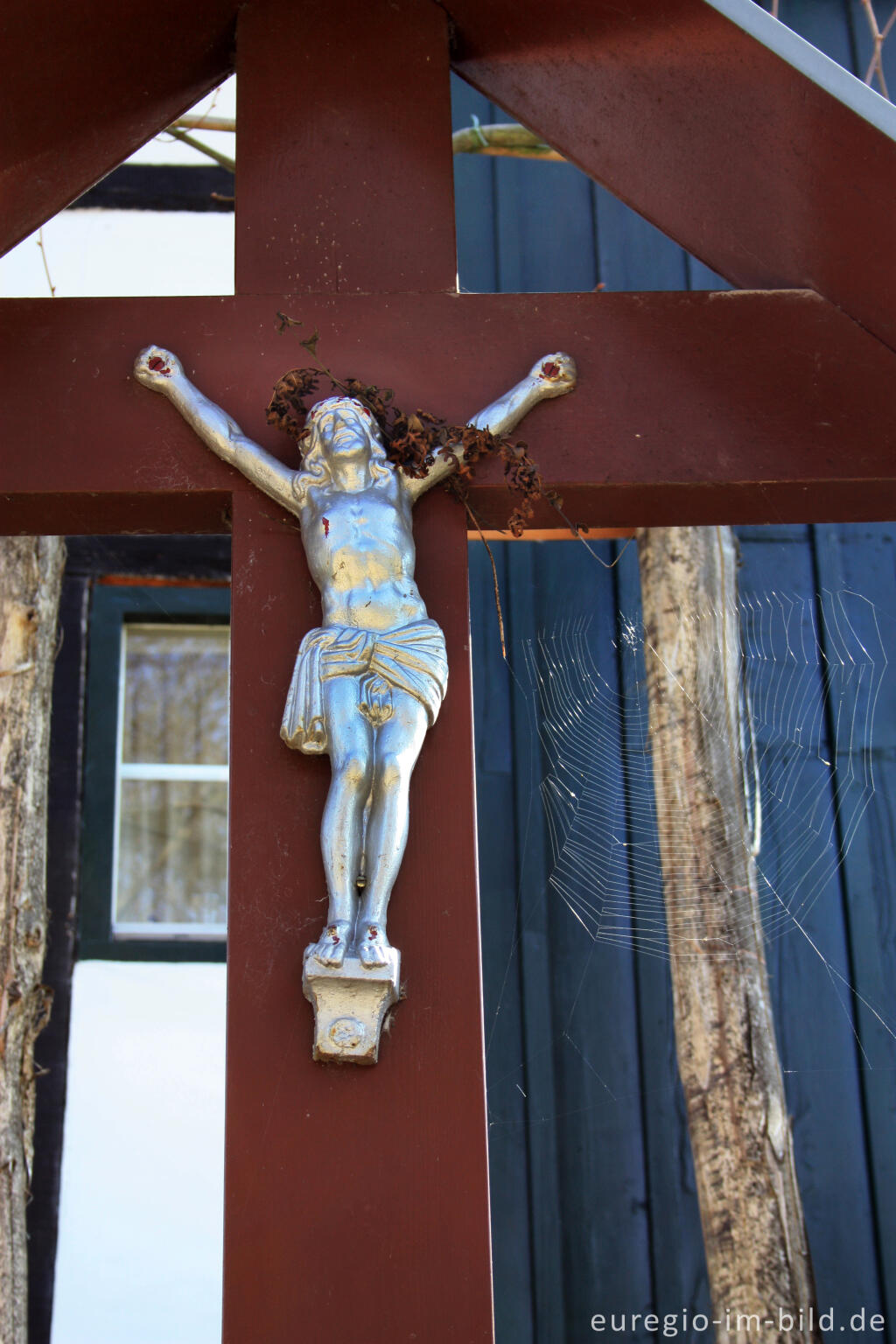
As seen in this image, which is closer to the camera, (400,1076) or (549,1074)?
(400,1076)

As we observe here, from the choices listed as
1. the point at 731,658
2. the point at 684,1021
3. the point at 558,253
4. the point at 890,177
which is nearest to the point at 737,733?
the point at 731,658

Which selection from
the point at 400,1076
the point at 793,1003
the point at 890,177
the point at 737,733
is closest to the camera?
the point at 400,1076

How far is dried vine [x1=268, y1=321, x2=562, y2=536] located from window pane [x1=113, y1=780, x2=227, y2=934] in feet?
9.31

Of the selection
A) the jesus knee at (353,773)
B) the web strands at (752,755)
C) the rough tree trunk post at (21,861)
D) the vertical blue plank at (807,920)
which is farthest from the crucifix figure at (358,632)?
the vertical blue plank at (807,920)

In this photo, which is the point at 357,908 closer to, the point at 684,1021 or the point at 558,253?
the point at 684,1021

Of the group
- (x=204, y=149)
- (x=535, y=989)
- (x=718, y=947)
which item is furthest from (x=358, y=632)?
(x=204, y=149)

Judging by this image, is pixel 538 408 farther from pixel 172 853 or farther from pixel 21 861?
pixel 172 853

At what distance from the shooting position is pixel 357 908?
8.05 ft

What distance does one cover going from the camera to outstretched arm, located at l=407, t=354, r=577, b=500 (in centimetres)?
279

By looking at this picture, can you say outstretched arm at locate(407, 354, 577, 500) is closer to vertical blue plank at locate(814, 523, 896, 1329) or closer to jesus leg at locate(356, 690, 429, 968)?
jesus leg at locate(356, 690, 429, 968)

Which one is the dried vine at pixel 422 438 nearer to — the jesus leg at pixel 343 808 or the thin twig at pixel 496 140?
the jesus leg at pixel 343 808

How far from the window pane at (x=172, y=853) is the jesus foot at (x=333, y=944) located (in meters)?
3.00

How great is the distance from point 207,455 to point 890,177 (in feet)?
3.87

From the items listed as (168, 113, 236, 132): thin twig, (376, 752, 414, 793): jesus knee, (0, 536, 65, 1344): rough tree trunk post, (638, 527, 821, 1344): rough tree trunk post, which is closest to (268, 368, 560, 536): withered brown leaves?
(376, 752, 414, 793): jesus knee
